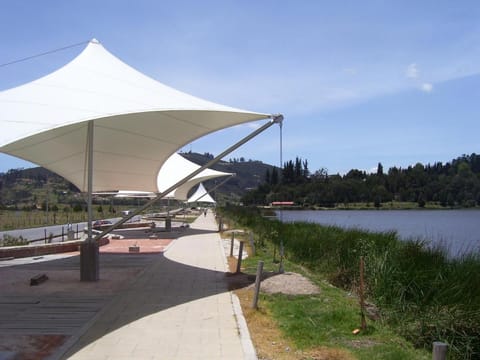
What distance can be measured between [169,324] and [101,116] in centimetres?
362

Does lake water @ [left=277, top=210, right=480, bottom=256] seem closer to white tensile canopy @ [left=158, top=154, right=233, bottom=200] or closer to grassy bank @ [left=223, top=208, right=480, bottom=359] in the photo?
grassy bank @ [left=223, top=208, right=480, bottom=359]

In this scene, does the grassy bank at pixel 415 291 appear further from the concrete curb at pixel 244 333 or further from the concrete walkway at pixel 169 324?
the concrete walkway at pixel 169 324

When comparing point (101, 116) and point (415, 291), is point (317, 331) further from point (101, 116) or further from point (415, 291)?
point (101, 116)

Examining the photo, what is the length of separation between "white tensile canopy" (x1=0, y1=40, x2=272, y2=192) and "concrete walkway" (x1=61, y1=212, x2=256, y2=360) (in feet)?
9.73

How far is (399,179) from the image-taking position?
99250 millimetres

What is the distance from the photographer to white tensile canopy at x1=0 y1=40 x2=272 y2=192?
8344 mm

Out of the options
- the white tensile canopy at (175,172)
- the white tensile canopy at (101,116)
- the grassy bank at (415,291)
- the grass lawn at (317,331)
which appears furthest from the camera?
the white tensile canopy at (175,172)

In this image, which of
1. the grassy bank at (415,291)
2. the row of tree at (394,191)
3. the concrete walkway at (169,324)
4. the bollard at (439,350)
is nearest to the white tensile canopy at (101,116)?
the concrete walkway at (169,324)

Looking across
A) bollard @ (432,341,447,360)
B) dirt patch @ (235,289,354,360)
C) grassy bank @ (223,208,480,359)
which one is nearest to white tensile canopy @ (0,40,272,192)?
grassy bank @ (223,208,480,359)

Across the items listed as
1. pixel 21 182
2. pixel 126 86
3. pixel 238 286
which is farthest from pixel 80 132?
pixel 21 182

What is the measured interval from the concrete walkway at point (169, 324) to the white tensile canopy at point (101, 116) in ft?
9.73

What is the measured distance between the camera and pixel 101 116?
8.20m

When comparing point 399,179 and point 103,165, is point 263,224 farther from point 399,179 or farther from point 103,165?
point 399,179

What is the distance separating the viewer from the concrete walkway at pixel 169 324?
5.25 metres
